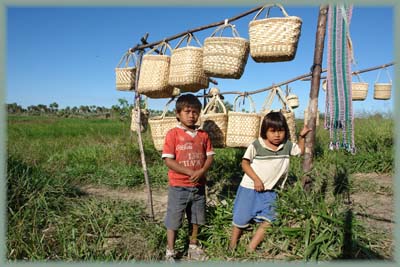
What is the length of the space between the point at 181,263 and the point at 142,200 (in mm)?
1635

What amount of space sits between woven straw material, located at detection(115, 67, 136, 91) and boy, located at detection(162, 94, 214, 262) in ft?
4.36

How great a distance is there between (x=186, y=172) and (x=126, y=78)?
5.91 feet

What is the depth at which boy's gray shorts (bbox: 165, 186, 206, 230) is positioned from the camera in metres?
2.65

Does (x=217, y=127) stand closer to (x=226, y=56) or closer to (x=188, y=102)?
(x=188, y=102)

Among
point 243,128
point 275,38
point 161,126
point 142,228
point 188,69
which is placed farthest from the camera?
point 161,126

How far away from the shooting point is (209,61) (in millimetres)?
2844

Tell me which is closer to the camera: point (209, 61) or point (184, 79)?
point (209, 61)

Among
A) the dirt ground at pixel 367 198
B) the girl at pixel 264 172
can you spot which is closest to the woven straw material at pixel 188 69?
the girl at pixel 264 172

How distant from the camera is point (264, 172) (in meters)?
2.62

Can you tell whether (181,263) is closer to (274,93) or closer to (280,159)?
(280,159)

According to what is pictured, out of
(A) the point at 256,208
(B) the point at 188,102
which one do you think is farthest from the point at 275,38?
(A) the point at 256,208

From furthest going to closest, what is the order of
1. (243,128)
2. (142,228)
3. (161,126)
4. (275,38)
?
(161,126) → (243,128) → (142,228) → (275,38)

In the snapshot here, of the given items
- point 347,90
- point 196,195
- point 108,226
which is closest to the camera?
point 347,90

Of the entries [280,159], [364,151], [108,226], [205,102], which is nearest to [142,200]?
[108,226]
